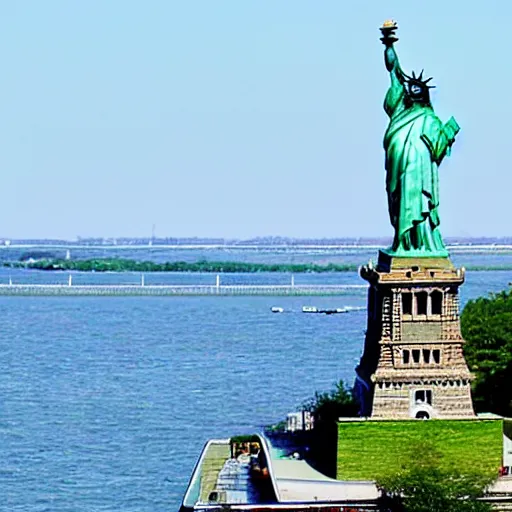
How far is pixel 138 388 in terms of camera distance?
176ft

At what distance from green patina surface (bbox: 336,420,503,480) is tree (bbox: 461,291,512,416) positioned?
23.1 ft

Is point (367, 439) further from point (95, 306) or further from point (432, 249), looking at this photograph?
point (95, 306)

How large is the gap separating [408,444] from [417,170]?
18.2ft

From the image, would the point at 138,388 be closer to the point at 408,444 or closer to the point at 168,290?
the point at 408,444

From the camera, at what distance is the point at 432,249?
31.4m

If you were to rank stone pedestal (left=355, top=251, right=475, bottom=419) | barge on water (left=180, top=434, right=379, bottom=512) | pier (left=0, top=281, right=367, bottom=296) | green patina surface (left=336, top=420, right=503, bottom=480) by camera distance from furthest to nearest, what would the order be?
pier (left=0, top=281, right=367, bottom=296) → stone pedestal (left=355, top=251, right=475, bottom=419) → green patina surface (left=336, top=420, right=503, bottom=480) → barge on water (left=180, top=434, right=379, bottom=512)

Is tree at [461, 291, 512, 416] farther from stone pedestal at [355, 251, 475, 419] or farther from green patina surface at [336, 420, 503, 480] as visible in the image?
green patina surface at [336, 420, 503, 480]

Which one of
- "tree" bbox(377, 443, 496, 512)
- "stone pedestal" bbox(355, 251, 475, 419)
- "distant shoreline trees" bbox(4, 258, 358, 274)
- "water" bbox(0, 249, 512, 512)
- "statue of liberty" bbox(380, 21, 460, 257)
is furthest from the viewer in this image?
"distant shoreline trees" bbox(4, 258, 358, 274)

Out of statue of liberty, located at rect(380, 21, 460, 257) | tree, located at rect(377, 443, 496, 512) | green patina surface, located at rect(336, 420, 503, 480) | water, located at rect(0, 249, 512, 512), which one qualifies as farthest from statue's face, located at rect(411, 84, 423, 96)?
water, located at rect(0, 249, 512, 512)

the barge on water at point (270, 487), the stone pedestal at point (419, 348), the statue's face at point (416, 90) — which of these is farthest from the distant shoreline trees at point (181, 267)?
the stone pedestal at point (419, 348)

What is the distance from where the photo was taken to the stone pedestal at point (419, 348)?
3058 centimetres

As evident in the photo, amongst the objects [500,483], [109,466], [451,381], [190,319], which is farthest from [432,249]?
[190,319]

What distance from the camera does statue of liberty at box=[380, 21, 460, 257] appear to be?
31.4 meters

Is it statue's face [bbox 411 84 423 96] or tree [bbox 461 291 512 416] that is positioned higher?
statue's face [bbox 411 84 423 96]
